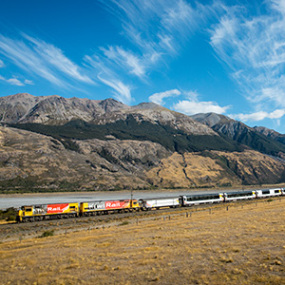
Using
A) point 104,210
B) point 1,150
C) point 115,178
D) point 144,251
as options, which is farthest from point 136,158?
point 144,251

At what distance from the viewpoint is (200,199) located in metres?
71.8

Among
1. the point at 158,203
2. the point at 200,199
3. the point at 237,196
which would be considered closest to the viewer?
the point at 158,203

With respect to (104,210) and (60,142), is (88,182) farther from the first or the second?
(104,210)

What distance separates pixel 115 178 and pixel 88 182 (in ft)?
63.8

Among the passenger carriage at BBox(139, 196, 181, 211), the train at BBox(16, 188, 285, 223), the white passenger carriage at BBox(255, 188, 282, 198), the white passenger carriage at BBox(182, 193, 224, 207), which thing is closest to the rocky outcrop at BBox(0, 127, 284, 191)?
the white passenger carriage at BBox(182, 193, 224, 207)

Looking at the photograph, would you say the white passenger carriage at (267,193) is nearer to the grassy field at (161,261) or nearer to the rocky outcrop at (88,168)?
the rocky outcrop at (88,168)

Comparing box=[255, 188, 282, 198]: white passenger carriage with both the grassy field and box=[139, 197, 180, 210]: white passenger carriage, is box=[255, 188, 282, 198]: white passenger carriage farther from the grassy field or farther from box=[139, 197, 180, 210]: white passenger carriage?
the grassy field

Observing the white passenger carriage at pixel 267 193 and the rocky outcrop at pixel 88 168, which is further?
the rocky outcrop at pixel 88 168

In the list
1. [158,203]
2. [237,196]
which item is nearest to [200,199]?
[158,203]

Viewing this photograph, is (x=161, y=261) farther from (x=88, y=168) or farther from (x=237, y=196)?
(x=88, y=168)

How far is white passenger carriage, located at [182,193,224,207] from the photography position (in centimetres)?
6769

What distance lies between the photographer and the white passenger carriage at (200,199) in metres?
67.7

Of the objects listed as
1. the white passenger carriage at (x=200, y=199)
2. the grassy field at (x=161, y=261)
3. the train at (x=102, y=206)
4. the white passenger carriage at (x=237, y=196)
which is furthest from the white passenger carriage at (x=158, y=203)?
the grassy field at (x=161, y=261)

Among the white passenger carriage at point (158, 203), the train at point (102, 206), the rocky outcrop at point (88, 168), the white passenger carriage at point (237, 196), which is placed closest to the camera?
the train at point (102, 206)
